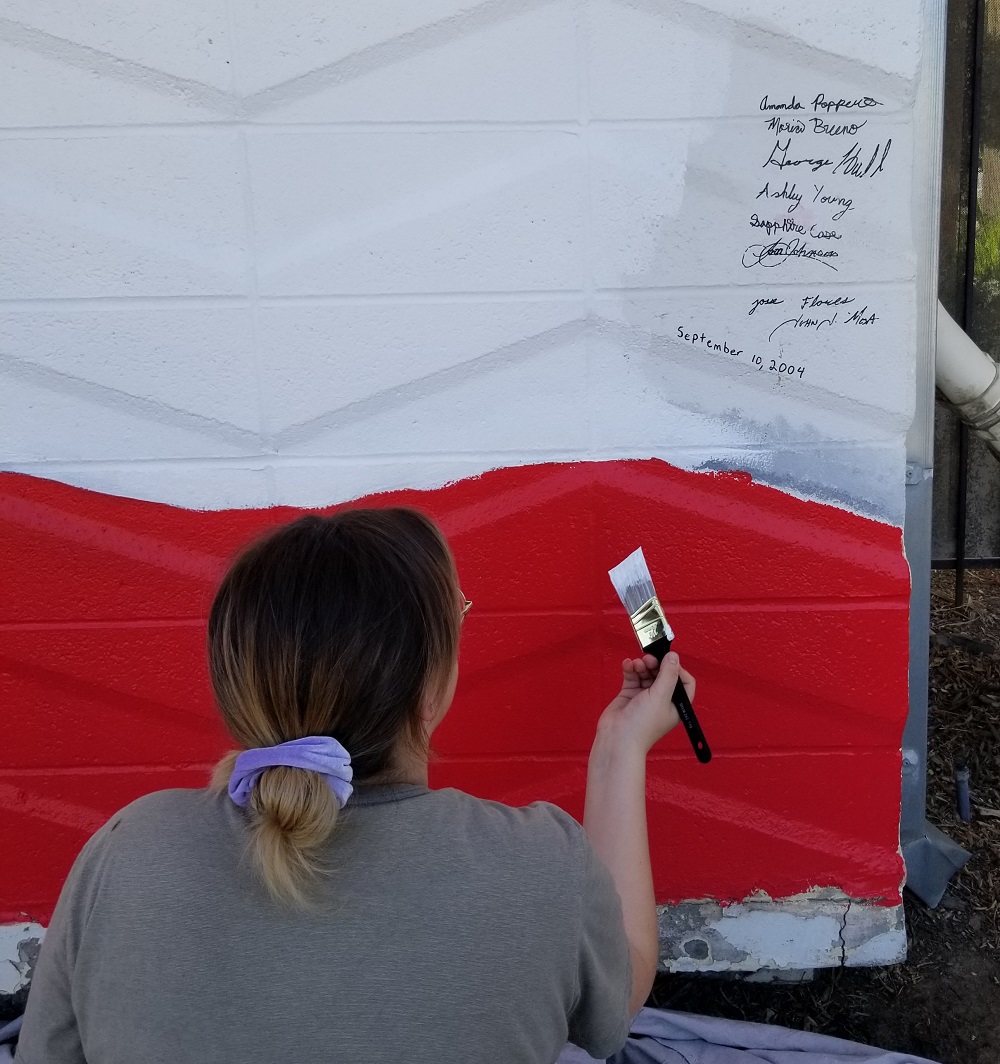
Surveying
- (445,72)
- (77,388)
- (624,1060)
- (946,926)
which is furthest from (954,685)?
(77,388)

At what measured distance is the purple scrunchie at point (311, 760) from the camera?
110 cm

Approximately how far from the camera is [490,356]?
2072 millimetres

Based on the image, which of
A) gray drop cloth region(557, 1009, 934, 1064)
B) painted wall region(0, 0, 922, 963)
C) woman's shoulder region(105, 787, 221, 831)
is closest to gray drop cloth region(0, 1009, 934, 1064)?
gray drop cloth region(557, 1009, 934, 1064)

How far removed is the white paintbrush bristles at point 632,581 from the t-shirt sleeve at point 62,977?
91cm

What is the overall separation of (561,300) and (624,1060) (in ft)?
5.39

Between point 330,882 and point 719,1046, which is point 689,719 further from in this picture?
point 719,1046

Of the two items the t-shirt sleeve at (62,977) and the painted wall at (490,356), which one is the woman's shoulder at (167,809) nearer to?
the t-shirt sleeve at (62,977)

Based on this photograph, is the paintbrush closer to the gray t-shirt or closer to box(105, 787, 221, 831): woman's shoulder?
the gray t-shirt

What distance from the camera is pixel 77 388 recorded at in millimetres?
2086

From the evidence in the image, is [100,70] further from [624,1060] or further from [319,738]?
[624,1060]

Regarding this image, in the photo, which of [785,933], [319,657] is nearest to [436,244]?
[319,657]

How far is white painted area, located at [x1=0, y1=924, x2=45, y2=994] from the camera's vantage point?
2.36 m

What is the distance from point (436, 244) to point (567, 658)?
0.90m
